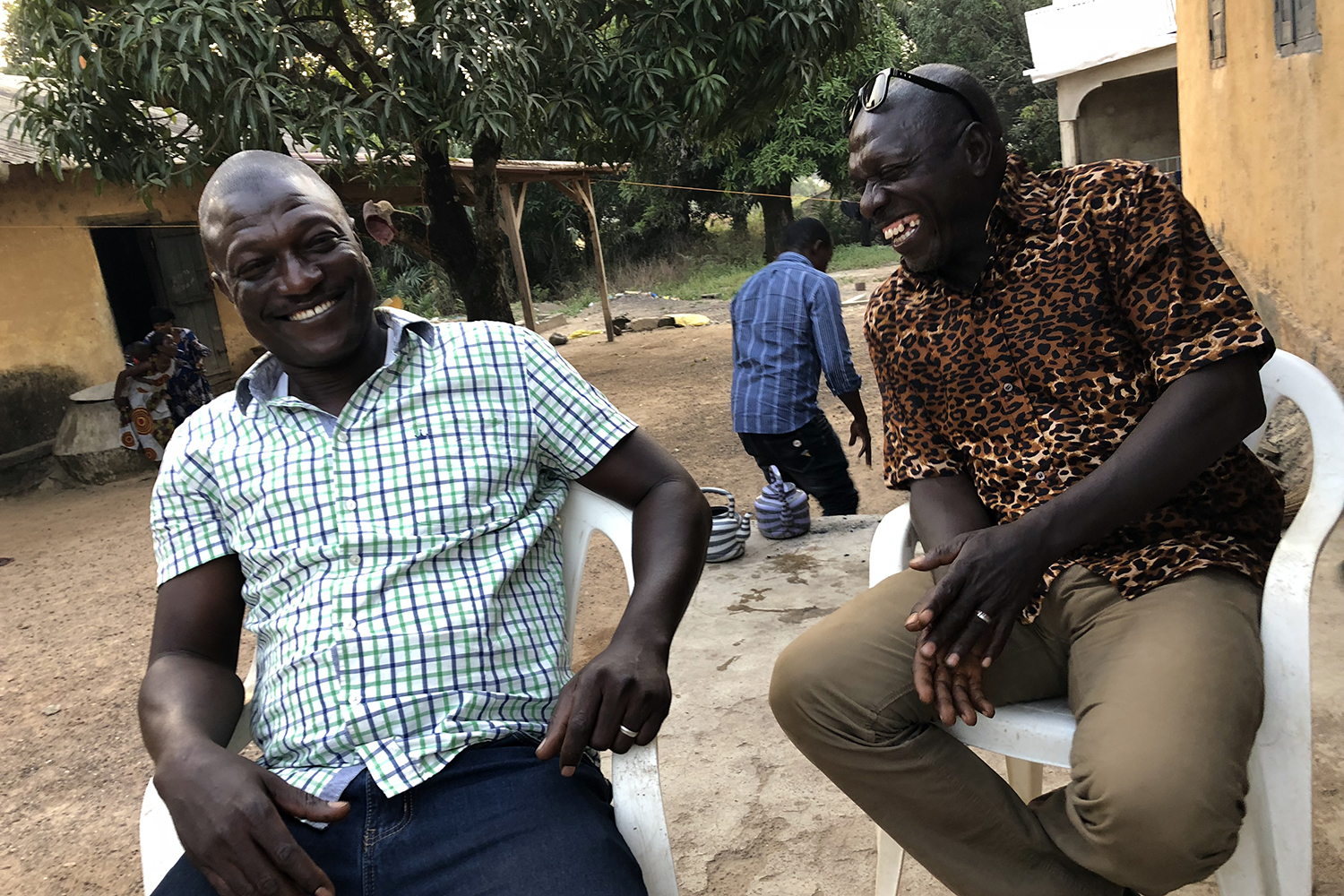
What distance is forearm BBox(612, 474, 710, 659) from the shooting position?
1.58m

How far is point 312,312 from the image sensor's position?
1.73 metres

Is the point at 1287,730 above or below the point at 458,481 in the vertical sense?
below

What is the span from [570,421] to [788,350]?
291 cm

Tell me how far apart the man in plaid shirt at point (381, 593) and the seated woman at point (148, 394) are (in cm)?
772

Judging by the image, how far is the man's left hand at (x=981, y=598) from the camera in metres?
1.58

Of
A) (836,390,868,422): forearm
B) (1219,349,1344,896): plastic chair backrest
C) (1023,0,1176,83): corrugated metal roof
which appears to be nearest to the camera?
(1219,349,1344,896): plastic chair backrest

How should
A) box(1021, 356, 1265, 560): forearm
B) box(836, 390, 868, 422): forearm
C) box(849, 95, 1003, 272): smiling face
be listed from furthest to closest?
box(836, 390, 868, 422): forearm → box(849, 95, 1003, 272): smiling face → box(1021, 356, 1265, 560): forearm

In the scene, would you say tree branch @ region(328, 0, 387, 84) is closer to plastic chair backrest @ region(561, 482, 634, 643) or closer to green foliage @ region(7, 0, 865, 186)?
green foliage @ region(7, 0, 865, 186)

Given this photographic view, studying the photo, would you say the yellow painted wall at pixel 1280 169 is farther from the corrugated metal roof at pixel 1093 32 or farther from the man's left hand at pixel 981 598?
the corrugated metal roof at pixel 1093 32

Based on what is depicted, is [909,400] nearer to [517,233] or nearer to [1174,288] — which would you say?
[1174,288]

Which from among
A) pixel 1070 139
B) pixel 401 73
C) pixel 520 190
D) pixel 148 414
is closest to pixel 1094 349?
pixel 401 73

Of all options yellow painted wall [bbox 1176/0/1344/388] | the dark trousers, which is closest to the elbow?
yellow painted wall [bbox 1176/0/1344/388]

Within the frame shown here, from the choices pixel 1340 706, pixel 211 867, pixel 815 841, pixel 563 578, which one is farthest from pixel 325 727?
pixel 1340 706

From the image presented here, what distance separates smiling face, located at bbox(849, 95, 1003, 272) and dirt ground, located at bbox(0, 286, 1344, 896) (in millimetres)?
1343
